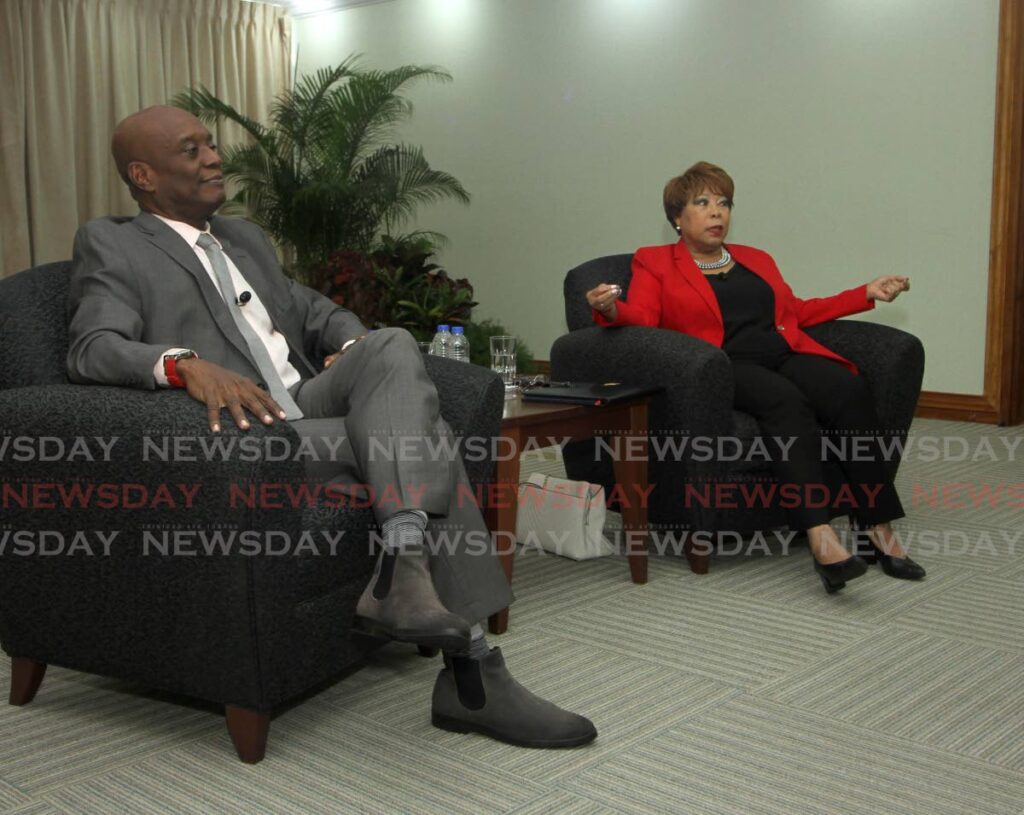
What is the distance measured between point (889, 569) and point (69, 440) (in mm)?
2171

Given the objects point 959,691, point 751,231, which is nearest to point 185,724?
point 959,691

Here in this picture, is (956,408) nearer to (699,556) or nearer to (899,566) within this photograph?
(899,566)

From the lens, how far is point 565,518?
132 inches

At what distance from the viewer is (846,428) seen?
314 centimetres

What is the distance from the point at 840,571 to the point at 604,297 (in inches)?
39.1

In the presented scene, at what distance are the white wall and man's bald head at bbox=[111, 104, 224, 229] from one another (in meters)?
4.02

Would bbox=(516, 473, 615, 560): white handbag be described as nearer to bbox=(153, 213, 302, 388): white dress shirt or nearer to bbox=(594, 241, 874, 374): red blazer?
bbox=(594, 241, 874, 374): red blazer

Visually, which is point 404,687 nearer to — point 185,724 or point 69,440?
point 185,724

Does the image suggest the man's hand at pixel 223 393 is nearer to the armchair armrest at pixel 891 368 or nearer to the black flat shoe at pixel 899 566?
the black flat shoe at pixel 899 566

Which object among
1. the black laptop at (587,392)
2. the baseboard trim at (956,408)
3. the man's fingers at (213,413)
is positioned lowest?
the baseboard trim at (956,408)

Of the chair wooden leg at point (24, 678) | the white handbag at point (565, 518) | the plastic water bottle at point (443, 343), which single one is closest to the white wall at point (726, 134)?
the white handbag at point (565, 518)

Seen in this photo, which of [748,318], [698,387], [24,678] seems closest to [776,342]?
[748,318]

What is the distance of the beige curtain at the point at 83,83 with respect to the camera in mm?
6859

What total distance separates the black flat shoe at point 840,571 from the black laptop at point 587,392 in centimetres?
66
